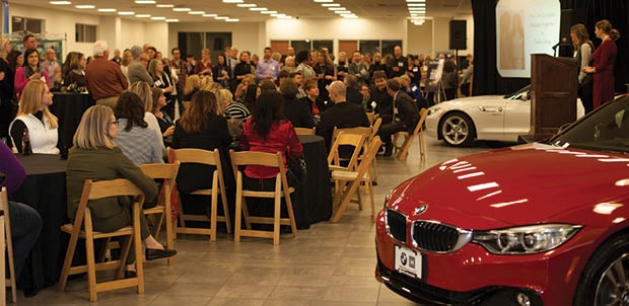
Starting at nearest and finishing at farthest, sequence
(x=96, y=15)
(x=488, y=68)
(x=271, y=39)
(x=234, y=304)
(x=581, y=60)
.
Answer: (x=234, y=304)
(x=581, y=60)
(x=488, y=68)
(x=96, y=15)
(x=271, y=39)

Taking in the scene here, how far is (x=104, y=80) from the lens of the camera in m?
10.9

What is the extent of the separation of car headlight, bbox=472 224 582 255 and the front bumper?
17 centimetres

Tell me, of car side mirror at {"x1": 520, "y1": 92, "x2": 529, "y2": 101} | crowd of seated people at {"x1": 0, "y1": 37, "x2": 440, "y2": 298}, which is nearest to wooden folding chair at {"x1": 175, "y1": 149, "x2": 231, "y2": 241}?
crowd of seated people at {"x1": 0, "y1": 37, "x2": 440, "y2": 298}

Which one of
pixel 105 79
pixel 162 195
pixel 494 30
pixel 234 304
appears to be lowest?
pixel 234 304

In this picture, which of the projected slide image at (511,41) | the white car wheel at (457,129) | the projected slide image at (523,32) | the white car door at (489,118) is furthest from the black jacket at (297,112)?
the projected slide image at (511,41)

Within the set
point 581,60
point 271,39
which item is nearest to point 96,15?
point 271,39

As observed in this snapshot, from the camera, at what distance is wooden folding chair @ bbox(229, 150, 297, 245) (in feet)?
21.7

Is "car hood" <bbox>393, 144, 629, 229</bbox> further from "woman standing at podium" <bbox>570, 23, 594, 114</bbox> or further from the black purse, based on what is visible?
"woman standing at podium" <bbox>570, 23, 594, 114</bbox>

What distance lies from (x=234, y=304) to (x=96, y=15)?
88.5 feet

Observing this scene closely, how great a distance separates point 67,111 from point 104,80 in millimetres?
614

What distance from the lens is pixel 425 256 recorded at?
4.05m

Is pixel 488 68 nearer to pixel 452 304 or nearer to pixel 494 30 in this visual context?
pixel 494 30

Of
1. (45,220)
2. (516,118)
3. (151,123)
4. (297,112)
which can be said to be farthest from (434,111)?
(45,220)

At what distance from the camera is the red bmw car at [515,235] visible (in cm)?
374
